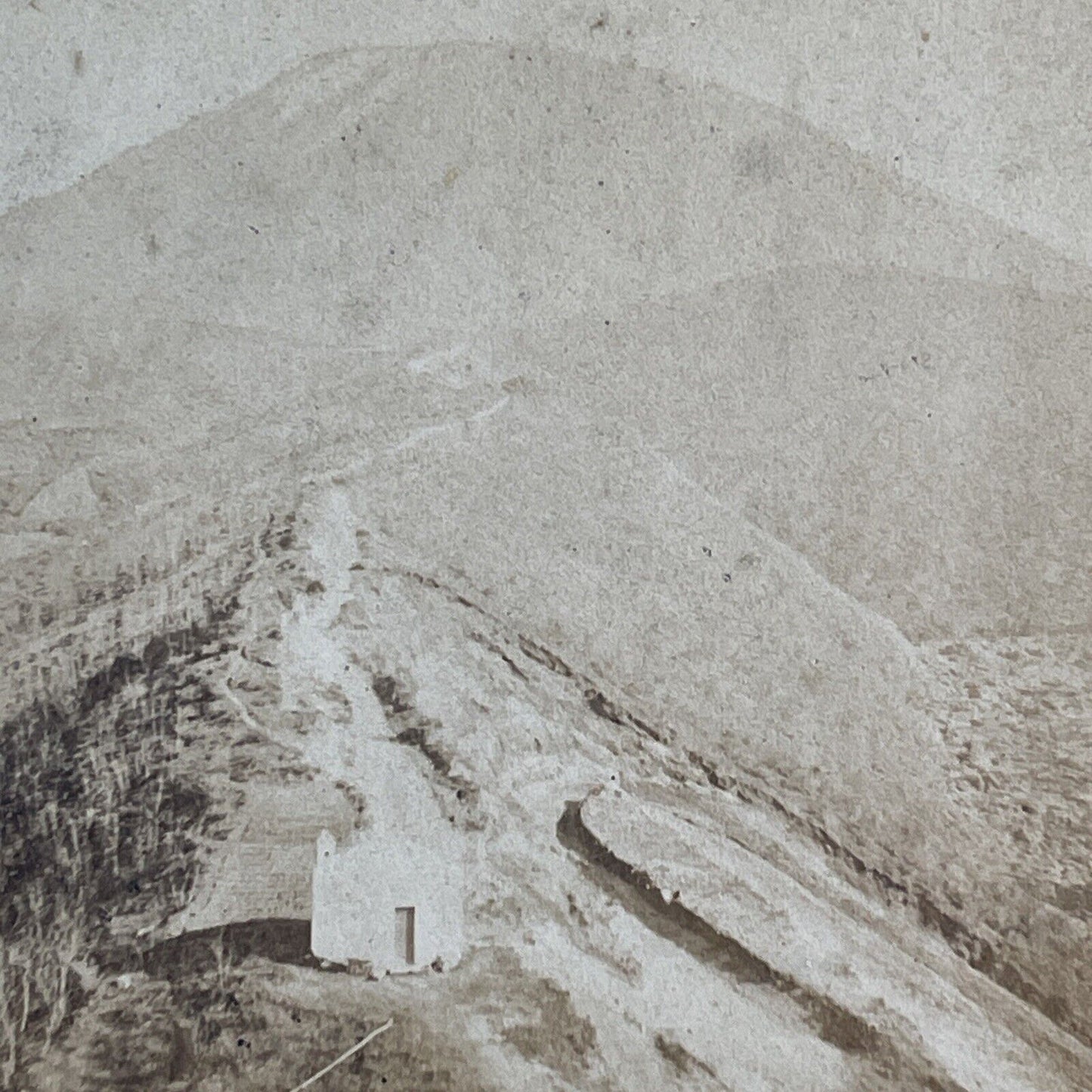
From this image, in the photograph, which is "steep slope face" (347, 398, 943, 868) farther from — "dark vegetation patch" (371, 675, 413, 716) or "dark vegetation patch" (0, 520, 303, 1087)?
"dark vegetation patch" (0, 520, 303, 1087)

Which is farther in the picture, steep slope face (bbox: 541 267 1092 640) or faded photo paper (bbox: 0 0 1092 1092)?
steep slope face (bbox: 541 267 1092 640)

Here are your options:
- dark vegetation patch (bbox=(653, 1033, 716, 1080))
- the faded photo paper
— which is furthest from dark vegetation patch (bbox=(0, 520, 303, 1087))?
dark vegetation patch (bbox=(653, 1033, 716, 1080))

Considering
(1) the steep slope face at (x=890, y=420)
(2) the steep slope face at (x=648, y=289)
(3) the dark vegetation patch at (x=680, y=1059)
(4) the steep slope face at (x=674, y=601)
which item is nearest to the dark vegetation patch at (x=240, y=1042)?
(3) the dark vegetation patch at (x=680, y=1059)

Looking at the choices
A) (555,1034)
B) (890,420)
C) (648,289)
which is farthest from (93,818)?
(890,420)

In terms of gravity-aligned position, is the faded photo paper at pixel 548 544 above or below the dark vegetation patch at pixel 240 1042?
above

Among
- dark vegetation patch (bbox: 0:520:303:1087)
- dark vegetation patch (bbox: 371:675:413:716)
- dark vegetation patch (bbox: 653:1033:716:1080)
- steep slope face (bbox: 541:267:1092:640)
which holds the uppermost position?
steep slope face (bbox: 541:267:1092:640)

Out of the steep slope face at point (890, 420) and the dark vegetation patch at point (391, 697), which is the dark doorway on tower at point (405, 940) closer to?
the dark vegetation patch at point (391, 697)

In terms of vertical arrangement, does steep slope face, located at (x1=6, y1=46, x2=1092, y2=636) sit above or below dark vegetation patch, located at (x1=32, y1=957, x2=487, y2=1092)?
above

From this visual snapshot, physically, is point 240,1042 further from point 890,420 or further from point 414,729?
point 890,420

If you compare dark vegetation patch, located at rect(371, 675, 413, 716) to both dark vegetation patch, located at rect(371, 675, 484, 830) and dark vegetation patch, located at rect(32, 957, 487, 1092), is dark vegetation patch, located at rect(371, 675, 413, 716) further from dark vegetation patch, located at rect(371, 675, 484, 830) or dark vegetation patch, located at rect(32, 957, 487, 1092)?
dark vegetation patch, located at rect(32, 957, 487, 1092)
